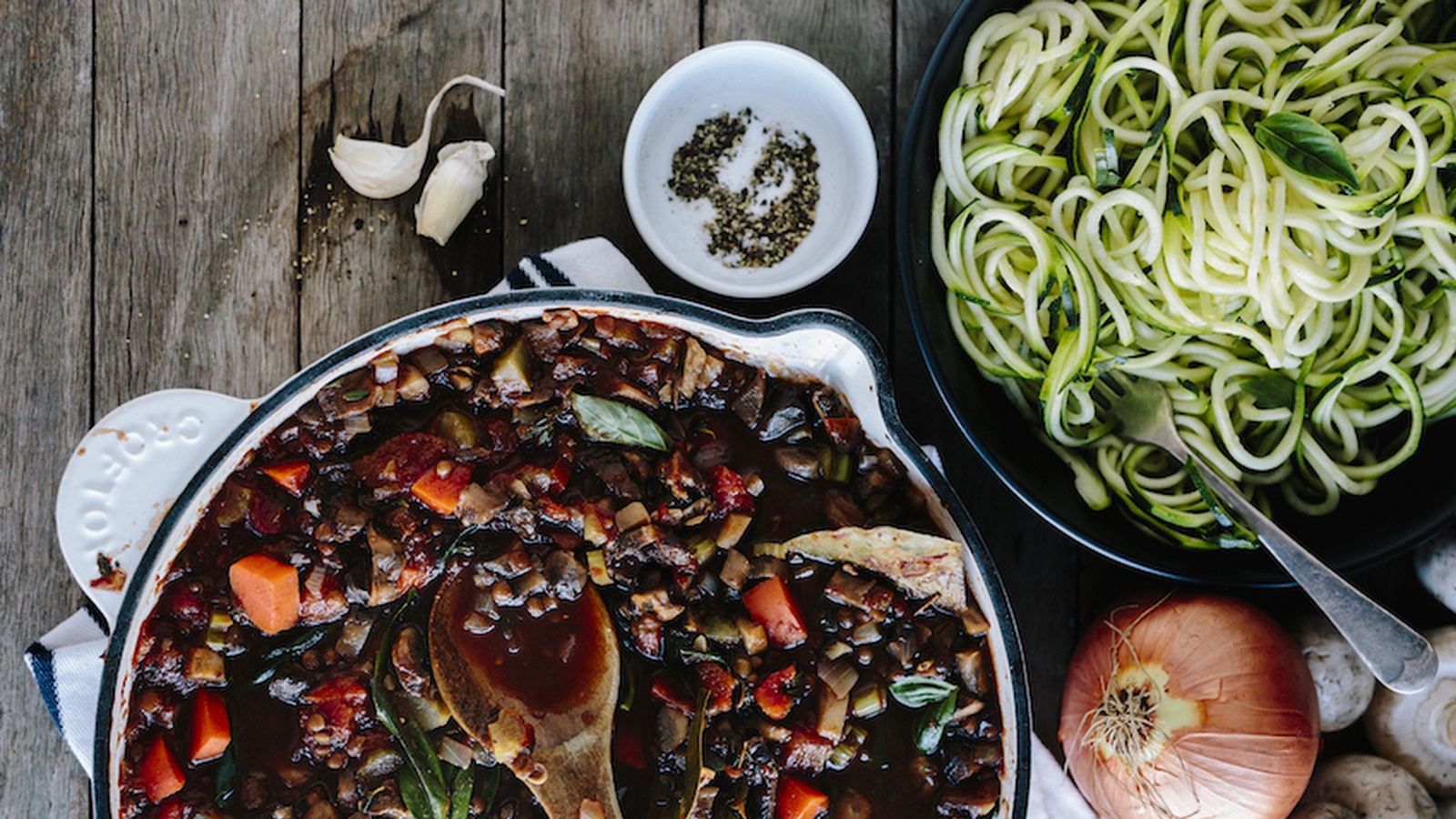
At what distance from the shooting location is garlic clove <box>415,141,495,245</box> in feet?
8.54

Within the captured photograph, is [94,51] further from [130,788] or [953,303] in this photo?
[953,303]

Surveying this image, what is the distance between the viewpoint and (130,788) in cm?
228

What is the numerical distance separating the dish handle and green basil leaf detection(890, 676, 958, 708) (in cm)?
158

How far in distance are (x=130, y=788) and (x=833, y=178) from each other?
2157 mm

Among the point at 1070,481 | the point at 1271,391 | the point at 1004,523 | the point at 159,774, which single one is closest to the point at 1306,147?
the point at 1271,391

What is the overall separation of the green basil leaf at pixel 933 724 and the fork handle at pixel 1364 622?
75 cm

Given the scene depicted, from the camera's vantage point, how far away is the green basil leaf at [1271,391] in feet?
7.75

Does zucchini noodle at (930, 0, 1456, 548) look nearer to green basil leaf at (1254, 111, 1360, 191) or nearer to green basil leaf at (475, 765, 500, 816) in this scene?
green basil leaf at (1254, 111, 1360, 191)

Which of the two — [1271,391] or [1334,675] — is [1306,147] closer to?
[1271,391]

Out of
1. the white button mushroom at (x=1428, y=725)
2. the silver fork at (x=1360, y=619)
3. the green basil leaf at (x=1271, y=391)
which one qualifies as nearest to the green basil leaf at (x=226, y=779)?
the silver fork at (x=1360, y=619)

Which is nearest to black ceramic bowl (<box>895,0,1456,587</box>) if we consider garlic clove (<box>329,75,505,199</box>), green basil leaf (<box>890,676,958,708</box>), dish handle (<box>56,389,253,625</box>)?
green basil leaf (<box>890,676,958,708</box>)

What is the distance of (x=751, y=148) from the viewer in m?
2.74

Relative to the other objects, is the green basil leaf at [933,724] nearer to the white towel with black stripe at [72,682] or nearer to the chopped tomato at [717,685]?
the chopped tomato at [717,685]

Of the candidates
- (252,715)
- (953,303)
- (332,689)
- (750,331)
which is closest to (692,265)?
(750,331)
